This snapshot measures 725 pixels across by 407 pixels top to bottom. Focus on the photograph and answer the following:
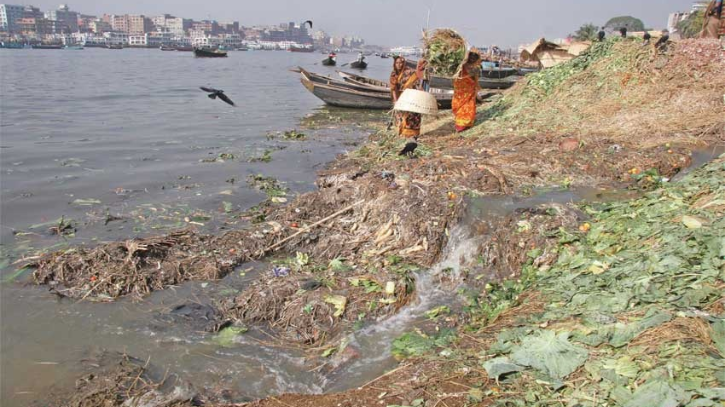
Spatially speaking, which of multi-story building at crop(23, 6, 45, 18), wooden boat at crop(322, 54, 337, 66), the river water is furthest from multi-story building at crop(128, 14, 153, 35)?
the river water

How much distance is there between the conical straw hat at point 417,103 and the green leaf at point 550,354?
5.47 meters

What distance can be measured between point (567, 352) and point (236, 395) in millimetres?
2654

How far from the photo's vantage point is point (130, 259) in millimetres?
5703

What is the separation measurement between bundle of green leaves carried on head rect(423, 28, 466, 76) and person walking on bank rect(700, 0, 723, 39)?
23.1 feet

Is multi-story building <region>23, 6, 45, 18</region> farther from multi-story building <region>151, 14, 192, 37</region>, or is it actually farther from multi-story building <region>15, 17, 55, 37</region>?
multi-story building <region>151, 14, 192, 37</region>

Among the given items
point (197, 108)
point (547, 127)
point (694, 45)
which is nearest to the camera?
point (547, 127)

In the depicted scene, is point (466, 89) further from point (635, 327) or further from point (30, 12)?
point (30, 12)

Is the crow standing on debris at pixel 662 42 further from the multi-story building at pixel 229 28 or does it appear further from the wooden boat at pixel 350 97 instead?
the multi-story building at pixel 229 28

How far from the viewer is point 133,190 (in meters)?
8.94

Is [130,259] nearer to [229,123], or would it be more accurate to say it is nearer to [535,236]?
[535,236]

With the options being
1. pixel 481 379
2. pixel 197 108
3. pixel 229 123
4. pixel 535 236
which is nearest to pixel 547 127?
pixel 535 236

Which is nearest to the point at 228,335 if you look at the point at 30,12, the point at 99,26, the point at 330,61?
the point at 330,61

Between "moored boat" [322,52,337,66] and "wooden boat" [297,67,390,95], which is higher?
"moored boat" [322,52,337,66]

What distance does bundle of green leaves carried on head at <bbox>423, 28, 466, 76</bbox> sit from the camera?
11.0 metres
